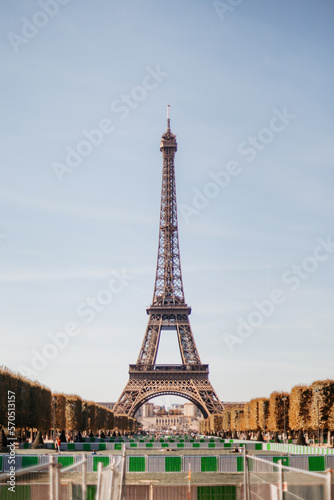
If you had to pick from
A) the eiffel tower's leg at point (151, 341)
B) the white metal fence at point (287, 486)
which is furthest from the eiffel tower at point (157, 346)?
the white metal fence at point (287, 486)

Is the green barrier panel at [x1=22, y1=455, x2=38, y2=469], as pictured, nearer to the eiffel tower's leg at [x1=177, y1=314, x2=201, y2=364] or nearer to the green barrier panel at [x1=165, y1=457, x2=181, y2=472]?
the green barrier panel at [x1=165, y1=457, x2=181, y2=472]

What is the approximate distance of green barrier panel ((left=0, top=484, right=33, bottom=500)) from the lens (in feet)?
42.8

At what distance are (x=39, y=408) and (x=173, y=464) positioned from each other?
42.1 meters

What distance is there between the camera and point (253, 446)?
54.3 m

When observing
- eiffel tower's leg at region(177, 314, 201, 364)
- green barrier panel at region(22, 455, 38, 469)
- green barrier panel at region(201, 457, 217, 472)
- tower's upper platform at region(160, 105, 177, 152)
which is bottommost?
green barrier panel at region(201, 457, 217, 472)

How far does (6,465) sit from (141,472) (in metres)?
5.79

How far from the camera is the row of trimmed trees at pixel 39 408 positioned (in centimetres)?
5934

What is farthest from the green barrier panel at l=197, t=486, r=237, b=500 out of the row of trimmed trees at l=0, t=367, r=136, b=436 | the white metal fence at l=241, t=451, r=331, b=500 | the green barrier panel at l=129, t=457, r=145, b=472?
the row of trimmed trees at l=0, t=367, r=136, b=436

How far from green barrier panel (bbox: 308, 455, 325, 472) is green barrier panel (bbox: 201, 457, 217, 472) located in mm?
4186

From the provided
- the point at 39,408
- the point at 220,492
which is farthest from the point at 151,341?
the point at 220,492

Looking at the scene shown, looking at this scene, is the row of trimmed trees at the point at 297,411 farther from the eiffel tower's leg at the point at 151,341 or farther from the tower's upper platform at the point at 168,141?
the tower's upper platform at the point at 168,141

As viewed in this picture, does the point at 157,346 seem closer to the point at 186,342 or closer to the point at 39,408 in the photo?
the point at 186,342

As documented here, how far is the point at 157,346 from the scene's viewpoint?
11600cm

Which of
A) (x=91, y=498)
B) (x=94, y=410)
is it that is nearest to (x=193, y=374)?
(x=94, y=410)
